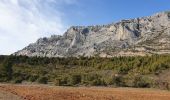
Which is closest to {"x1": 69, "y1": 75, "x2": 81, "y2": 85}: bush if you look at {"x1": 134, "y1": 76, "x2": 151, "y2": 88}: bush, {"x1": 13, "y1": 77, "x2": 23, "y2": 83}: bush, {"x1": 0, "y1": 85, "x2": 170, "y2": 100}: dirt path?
{"x1": 13, "y1": 77, "x2": 23, "y2": 83}: bush

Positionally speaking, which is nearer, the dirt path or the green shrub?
the dirt path

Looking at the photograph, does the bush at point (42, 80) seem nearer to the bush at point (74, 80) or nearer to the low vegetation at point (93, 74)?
the low vegetation at point (93, 74)

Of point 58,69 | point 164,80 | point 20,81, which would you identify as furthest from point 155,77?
point 58,69

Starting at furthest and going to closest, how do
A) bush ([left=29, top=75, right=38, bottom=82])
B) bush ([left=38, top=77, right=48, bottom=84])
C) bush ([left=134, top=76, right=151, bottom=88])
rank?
bush ([left=29, top=75, right=38, bottom=82]), bush ([left=38, top=77, right=48, bottom=84]), bush ([left=134, top=76, right=151, bottom=88])

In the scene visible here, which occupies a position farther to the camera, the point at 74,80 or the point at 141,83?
the point at 74,80

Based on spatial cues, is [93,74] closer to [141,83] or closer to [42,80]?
[42,80]

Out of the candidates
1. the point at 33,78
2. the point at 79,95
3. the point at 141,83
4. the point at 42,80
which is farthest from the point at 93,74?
the point at 79,95

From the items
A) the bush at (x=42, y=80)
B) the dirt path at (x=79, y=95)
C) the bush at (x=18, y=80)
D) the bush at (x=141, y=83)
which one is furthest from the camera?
the bush at (x=42, y=80)

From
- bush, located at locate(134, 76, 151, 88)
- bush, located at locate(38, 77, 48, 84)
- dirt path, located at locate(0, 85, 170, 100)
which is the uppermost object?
bush, located at locate(38, 77, 48, 84)

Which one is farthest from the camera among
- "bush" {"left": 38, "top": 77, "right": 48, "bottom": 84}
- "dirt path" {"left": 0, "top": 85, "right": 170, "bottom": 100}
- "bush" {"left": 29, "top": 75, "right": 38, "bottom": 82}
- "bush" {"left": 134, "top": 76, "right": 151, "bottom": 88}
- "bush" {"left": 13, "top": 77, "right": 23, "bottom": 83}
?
"bush" {"left": 29, "top": 75, "right": 38, "bottom": 82}

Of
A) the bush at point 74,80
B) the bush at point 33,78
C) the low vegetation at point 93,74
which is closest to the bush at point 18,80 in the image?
the low vegetation at point 93,74

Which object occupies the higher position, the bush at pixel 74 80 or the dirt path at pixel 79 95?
the bush at pixel 74 80

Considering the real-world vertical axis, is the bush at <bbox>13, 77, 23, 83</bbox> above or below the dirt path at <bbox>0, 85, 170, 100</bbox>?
above

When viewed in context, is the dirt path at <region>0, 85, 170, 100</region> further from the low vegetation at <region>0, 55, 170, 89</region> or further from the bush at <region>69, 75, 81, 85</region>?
the bush at <region>69, 75, 81, 85</region>
